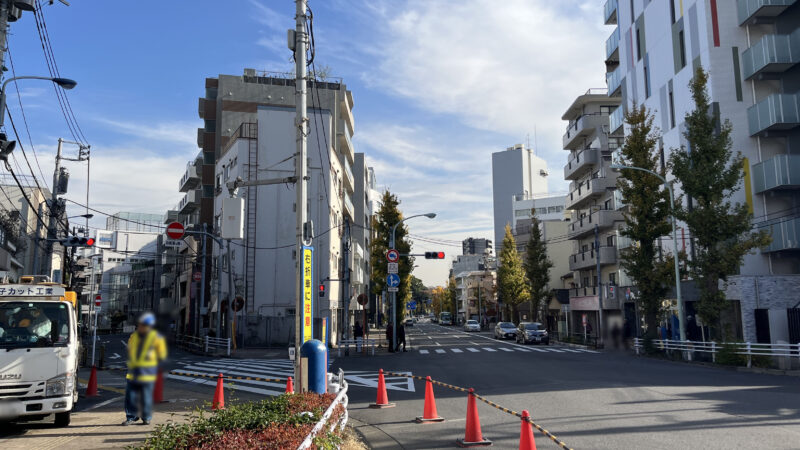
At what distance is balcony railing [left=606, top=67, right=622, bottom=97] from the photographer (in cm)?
4278

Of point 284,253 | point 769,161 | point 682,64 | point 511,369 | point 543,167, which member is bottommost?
point 511,369

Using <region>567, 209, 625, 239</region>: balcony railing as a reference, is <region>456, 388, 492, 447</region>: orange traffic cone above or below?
below

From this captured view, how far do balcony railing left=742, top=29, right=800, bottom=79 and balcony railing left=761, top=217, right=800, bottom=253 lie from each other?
297 inches

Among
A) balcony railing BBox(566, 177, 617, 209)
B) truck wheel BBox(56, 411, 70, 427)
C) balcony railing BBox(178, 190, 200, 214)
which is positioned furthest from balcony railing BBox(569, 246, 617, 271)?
truck wheel BBox(56, 411, 70, 427)

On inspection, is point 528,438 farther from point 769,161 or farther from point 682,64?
point 682,64

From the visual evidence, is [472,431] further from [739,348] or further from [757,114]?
[757,114]

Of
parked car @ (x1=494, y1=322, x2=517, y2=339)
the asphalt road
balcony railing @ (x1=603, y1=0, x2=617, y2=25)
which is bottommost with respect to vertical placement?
parked car @ (x1=494, y1=322, x2=517, y2=339)

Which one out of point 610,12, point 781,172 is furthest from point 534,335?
point 610,12

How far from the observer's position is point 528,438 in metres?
7.44

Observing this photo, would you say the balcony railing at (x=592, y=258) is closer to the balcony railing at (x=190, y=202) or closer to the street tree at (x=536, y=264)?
the street tree at (x=536, y=264)

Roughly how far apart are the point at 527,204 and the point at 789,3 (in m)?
79.9

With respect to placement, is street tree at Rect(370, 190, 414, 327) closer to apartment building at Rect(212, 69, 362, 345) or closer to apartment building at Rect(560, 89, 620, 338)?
apartment building at Rect(212, 69, 362, 345)

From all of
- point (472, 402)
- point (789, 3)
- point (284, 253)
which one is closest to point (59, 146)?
point (284, 253)

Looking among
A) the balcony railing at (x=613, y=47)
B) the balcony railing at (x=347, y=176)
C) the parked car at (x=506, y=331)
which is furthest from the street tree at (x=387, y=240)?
the balcony railing at (x=613, y=47)
